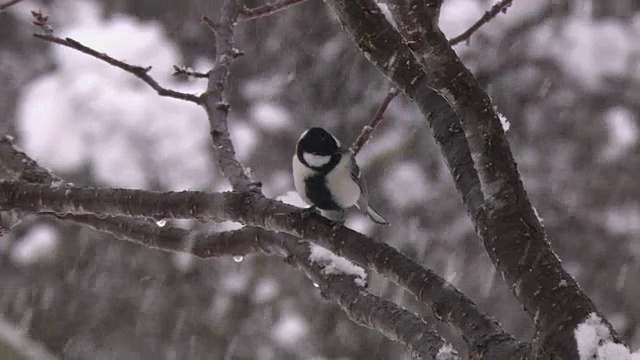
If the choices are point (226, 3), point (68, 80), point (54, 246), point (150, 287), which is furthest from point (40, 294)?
point (226, 3)

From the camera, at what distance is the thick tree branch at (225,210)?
2.64 ft

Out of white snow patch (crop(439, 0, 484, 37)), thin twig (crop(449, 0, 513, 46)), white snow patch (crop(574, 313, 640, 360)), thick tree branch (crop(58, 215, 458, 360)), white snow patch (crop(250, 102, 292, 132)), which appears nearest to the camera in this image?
white snow patch (crop(574, 313, 640, 360))

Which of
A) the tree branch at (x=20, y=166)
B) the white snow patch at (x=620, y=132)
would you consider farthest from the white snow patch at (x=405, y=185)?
the tree branch at (x=20, y=166)

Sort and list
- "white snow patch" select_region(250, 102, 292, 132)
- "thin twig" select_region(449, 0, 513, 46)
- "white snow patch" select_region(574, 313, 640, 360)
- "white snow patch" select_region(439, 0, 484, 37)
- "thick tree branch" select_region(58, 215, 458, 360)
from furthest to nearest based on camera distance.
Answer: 1. "white snow patch" select_region(250, 102, 292, 132)
2. "white snow patch" select_region(439, 0, 484, 37)
3. "thin twig" select_region(449, 0, 513, 46)
4. "thick tree branch" select_region(58, 215, 458, 360)
5. "white snow patch" select_region(574, 313, 640, 360)

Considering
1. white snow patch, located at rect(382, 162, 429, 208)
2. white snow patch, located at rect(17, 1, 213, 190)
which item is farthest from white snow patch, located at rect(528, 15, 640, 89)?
white snow patch, located at rect(17, 1, 213, 190)

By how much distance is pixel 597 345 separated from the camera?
18.9 inches

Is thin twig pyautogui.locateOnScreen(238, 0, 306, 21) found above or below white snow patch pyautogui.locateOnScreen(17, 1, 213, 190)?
below

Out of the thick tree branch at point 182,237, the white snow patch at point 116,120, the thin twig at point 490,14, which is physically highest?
the white snow patch at point 116,120

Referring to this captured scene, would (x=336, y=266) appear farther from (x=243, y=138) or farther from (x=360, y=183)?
(x=243, y=138)

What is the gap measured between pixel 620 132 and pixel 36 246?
231 cm

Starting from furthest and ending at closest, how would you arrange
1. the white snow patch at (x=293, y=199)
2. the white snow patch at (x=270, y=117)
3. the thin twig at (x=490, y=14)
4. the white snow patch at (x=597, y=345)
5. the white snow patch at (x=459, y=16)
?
the white snow patch at (x=270, y=117) < the white snow patch at (x=459, y=16) < the white snow patch at (x=293, y=199) < the thin twig at (x=490, y=14) < the white snow patch at (x=597, y=345)

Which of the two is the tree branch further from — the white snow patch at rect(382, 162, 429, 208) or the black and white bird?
the white snow patch at rect(382, 162, 429, 208)

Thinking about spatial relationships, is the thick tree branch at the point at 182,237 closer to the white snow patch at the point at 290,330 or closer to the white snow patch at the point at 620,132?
the white snow patch at the point at 290,330

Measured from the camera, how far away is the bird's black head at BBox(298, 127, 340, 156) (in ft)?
3.59
